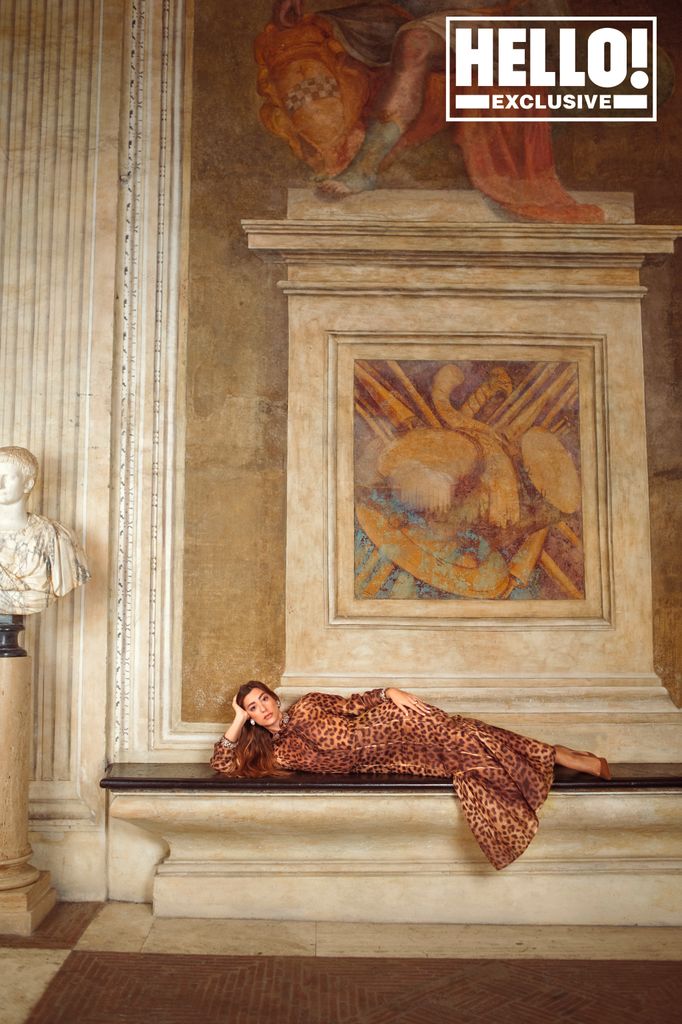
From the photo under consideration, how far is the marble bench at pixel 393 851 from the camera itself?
3.92 m

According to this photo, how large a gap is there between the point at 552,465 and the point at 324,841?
222 cm

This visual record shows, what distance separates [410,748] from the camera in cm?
408

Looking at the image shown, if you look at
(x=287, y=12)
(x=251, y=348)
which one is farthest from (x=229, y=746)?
(x=287, y=12)

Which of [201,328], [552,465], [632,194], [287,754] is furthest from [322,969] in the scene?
[632,194]

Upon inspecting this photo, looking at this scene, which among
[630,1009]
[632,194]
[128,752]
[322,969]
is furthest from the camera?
[632,194]

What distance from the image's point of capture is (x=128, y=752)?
14.7 feet

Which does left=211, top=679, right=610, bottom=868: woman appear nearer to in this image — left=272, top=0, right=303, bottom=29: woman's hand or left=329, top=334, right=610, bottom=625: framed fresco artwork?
left=329, top=334, right=610, bottom=625: framed fresco artwork

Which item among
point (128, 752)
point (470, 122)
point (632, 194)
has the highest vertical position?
point (470, 122)

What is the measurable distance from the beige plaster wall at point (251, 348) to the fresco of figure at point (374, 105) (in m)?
0.10

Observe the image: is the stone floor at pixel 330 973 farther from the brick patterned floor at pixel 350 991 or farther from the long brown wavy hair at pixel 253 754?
the long brown wavy hair at pixel 253 754

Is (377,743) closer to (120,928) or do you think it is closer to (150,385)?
(120,928)

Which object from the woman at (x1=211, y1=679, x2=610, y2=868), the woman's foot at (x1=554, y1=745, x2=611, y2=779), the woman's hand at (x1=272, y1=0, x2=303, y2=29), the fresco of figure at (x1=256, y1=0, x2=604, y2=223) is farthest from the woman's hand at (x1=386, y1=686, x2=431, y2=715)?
the woman's hand at (x1=272, y1=0, x2=303, y2=29)

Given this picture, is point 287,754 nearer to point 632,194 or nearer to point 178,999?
point 178,999

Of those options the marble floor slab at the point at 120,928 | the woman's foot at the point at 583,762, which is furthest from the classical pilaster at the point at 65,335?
the woman's foot at the point at 583,762
